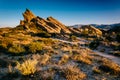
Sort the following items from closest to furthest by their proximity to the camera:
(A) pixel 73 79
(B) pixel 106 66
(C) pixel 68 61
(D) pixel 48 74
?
1. (A) pixel 73 79
2. (D) pixel 48 74
3. (B) pixel 106 66
4. (C) pixel 68 61

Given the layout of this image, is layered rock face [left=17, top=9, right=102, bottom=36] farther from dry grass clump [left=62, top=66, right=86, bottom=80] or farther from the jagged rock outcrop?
dry grass clump [left=62, top=66, right=86, bottom=80]

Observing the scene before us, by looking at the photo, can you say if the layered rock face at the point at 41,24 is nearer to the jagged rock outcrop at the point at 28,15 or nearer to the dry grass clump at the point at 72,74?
the jagged rock outcrop at the point at 28,15

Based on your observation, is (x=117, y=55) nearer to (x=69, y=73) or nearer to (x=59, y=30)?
(x=69, y=73)

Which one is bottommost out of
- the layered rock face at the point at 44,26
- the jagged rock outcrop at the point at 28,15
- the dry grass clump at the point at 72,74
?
the dry grass clump at the point at 72,74

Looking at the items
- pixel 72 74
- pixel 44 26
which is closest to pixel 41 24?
pixel 44 26

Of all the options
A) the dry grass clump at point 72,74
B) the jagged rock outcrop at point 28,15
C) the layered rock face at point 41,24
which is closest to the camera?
the dry grass clump at point 72,74

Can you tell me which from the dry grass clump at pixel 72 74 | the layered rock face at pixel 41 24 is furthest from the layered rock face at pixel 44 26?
the dry grass clump at pixel 72 74

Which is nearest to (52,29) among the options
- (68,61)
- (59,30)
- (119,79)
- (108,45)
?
(59,30)

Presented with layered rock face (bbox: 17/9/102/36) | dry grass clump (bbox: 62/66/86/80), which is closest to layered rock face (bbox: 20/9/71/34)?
layered rock face (bbox: 17/9/102/36)

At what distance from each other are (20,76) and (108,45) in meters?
18.4

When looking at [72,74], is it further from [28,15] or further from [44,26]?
[28,15]

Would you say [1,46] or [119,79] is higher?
[1,46]

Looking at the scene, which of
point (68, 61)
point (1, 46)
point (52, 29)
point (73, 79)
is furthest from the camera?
point (52, 29)

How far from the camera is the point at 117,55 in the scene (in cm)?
1784
